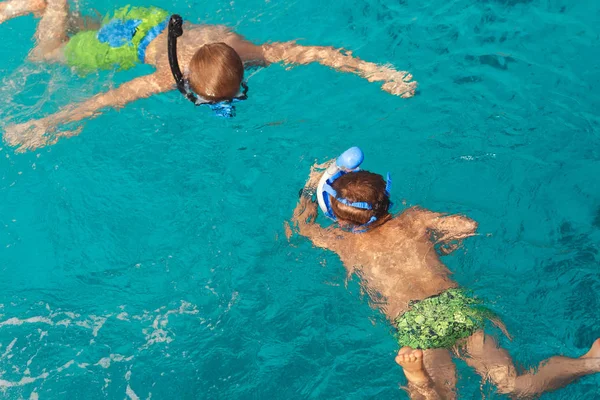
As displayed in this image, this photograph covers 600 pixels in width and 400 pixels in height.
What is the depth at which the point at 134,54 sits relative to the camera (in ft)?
19.8

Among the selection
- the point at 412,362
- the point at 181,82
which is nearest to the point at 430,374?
the point at 412,362

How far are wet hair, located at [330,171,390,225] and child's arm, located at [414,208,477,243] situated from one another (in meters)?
0.45

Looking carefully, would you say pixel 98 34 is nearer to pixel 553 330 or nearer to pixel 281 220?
pixel 281 220

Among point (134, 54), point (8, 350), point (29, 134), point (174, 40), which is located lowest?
point (8, 350)

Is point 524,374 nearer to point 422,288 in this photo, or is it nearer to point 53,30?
point 422,288

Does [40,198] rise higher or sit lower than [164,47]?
lower

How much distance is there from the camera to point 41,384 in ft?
15.5

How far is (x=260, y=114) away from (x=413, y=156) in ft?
5.22

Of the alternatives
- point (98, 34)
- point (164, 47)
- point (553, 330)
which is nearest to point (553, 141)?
point (553, 330)

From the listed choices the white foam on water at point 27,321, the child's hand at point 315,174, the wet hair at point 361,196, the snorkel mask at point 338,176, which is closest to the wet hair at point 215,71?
the child's hand at point 315,174

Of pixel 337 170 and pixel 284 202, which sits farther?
pixel 284 202

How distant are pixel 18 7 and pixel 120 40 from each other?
4.56 ft

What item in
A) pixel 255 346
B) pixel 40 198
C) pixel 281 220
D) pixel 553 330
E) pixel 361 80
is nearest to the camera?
pixel 553 330

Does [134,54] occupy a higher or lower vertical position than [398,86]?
higher
